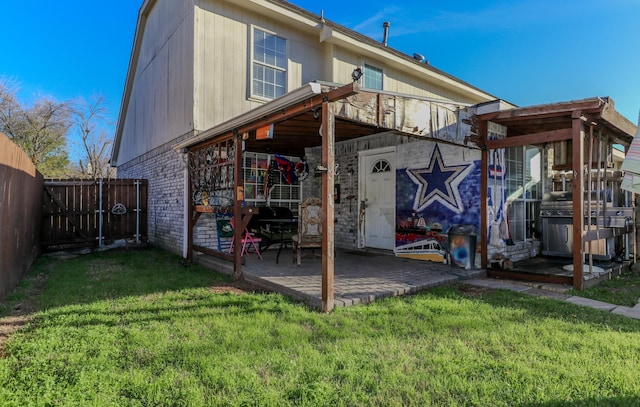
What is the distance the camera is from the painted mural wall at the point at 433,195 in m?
6.15

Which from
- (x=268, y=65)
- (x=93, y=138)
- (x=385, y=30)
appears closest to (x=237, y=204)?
(x=268, y=65)

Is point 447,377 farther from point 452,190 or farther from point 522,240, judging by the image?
point 522,240

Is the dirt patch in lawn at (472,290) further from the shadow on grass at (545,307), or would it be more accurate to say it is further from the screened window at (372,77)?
the screened window at (372,77)

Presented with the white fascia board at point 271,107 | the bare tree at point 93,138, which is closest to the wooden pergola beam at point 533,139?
the white fascia board at point 271,107

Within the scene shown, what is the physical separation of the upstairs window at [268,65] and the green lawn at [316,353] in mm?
5681

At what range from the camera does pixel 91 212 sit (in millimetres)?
8914

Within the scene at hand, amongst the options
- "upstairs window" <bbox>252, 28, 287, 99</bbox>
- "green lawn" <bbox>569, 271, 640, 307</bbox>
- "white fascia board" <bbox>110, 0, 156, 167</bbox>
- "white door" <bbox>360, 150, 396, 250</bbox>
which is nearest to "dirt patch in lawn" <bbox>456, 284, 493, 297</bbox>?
"green lawn" <bbox>569, 271, 640, 307</bbox>

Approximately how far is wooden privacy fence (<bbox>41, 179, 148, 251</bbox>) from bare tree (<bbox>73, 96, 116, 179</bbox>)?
1672cm

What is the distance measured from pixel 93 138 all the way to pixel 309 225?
80.7 feet

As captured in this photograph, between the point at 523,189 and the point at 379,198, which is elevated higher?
the point at 523,189

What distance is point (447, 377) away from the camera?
2348 mm

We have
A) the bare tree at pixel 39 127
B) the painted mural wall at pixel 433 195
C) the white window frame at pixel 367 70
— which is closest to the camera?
the painted mural wall at pixel 433 195

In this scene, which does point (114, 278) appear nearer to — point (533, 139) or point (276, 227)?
point (276, 227)

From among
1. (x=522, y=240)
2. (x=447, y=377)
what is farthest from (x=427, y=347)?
(x=522, y=240)
